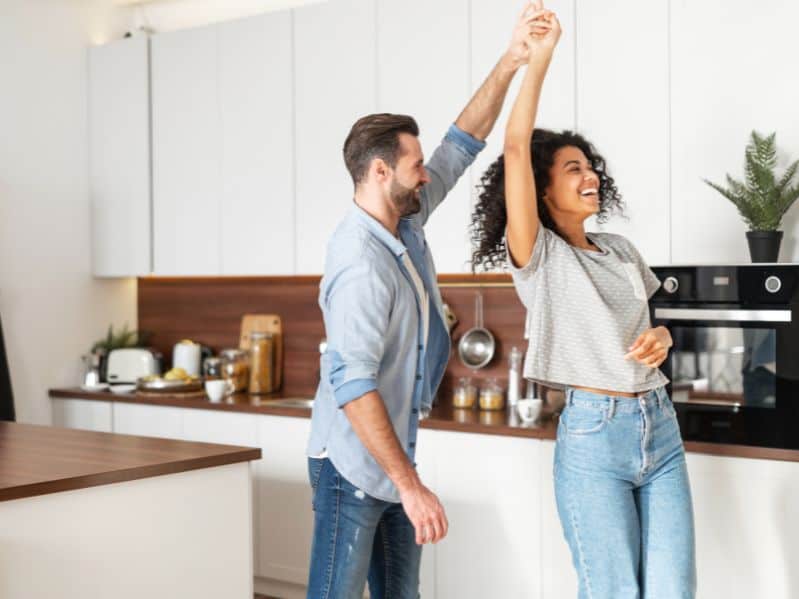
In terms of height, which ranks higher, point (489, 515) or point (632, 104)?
point (632, 104)

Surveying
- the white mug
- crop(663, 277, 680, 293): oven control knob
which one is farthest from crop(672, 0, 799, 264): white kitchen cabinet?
the white mug

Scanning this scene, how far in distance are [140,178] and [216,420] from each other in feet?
4.10

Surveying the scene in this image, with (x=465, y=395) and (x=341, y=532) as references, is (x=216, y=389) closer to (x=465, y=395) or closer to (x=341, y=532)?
(x=465, y=395)

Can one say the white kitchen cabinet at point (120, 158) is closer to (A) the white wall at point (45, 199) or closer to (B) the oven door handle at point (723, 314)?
(A) the white wall at point (45, 199)

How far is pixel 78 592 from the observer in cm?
241

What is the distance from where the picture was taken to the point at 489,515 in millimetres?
3607

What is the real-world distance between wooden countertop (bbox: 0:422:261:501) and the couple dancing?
21.9 inches

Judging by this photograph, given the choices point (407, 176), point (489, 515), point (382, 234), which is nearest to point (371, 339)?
point (382, 234)

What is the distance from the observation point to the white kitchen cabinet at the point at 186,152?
4.71 m

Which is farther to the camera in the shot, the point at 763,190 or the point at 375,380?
the point at 763,190

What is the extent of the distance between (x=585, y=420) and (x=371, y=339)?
47 cm

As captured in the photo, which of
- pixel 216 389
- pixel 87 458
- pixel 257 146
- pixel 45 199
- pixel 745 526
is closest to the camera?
pixel 87 458

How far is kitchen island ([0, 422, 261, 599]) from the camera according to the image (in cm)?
232

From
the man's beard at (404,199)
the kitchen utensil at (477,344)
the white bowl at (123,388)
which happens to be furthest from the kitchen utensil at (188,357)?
the man's beard at (404,199)
